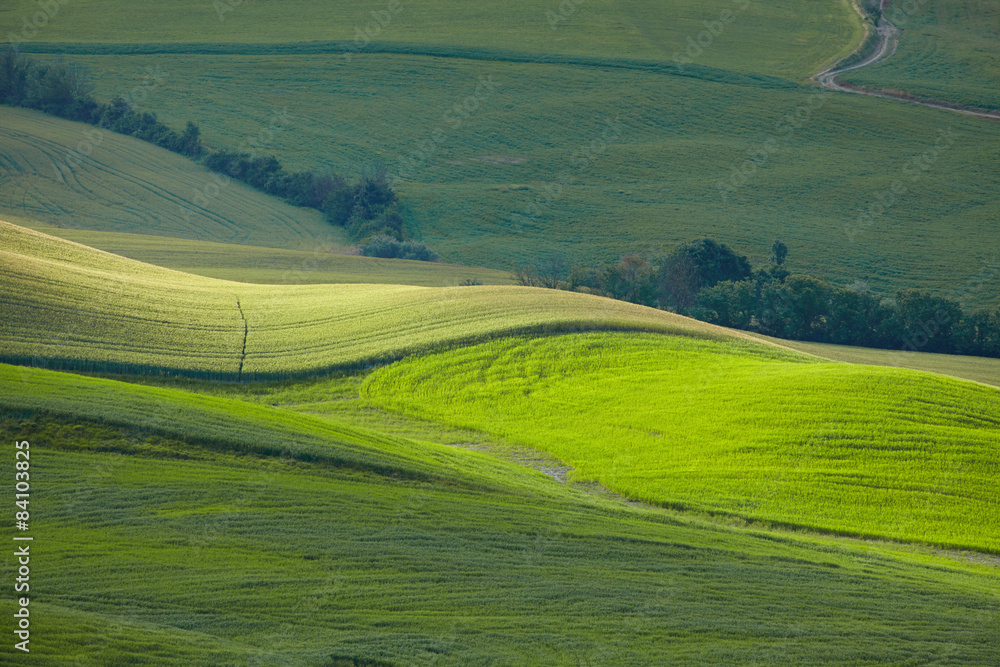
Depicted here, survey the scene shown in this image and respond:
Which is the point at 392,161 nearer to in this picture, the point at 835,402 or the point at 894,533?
the point at 835,402

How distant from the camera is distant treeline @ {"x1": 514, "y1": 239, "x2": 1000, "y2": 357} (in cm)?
5281

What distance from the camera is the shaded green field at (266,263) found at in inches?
2173

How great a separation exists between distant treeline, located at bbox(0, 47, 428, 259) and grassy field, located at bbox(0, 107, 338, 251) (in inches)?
60.3

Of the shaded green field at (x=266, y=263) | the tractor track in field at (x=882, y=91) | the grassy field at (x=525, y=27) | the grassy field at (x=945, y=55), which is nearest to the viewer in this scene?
the shaded green field at (x=266, y=263)

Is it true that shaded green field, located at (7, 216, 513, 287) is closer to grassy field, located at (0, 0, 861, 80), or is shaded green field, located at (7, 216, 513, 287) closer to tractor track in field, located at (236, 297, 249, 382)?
tractor track in field, located at (236, 297, 249, 382)

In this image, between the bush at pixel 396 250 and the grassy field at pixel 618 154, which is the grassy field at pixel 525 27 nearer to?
the grassy field at pixel 618 154

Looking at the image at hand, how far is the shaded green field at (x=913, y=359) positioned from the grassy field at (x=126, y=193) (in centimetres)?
3794

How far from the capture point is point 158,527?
14367mm

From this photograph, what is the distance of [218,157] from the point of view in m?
81.9

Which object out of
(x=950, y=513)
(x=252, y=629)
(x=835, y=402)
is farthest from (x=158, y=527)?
(x=835, y=402)

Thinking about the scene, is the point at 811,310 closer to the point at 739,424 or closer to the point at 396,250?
the point at 739,424

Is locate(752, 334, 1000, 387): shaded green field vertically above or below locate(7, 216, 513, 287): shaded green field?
above

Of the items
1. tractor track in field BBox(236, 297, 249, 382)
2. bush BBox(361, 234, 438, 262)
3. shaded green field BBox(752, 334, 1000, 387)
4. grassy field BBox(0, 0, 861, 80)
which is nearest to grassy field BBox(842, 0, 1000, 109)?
grassy field BBox(0, 0, 861, 80)

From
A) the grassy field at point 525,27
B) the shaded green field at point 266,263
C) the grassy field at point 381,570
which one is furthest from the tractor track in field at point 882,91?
the grassy field at point 381,570
